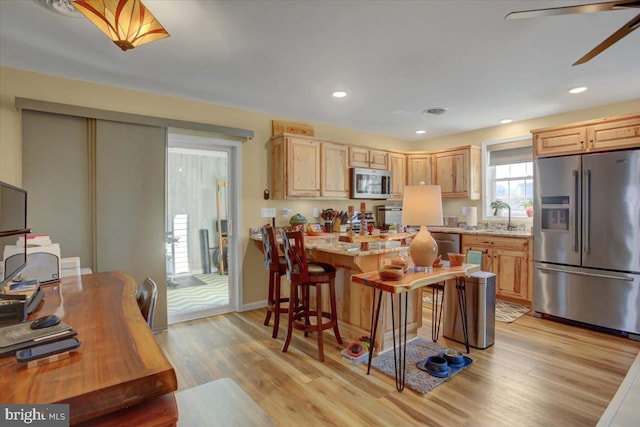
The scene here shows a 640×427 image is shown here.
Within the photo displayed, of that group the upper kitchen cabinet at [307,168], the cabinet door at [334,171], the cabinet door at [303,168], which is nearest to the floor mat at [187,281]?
the upper kitchen cabinet at [307,168]

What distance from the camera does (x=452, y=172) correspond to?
5.23 meters

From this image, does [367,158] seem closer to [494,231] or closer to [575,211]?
[494,231]

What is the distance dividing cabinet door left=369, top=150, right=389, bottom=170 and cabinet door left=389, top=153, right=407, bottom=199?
11 cm

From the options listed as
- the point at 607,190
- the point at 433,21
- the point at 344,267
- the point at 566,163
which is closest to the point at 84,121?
the point at 344,267

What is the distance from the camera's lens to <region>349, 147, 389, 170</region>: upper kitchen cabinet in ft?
15.9

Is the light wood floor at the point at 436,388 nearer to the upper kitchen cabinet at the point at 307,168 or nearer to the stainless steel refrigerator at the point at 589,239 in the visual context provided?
the stainless steel refrigerator at the point at 589,239

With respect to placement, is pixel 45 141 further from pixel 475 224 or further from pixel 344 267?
pixel 475 224

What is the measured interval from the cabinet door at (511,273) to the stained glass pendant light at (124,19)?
14.5 ft

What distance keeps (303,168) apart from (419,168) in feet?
7.95

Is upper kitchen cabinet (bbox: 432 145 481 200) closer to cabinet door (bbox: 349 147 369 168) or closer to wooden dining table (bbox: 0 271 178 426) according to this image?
cabinet door (bbox: 349 147 369 168)

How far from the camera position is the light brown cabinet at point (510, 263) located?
4070 millimetres

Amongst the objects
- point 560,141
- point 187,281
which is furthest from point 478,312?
point 187,281

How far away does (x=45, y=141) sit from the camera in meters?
2.88

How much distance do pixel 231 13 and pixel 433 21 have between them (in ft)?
4.33
